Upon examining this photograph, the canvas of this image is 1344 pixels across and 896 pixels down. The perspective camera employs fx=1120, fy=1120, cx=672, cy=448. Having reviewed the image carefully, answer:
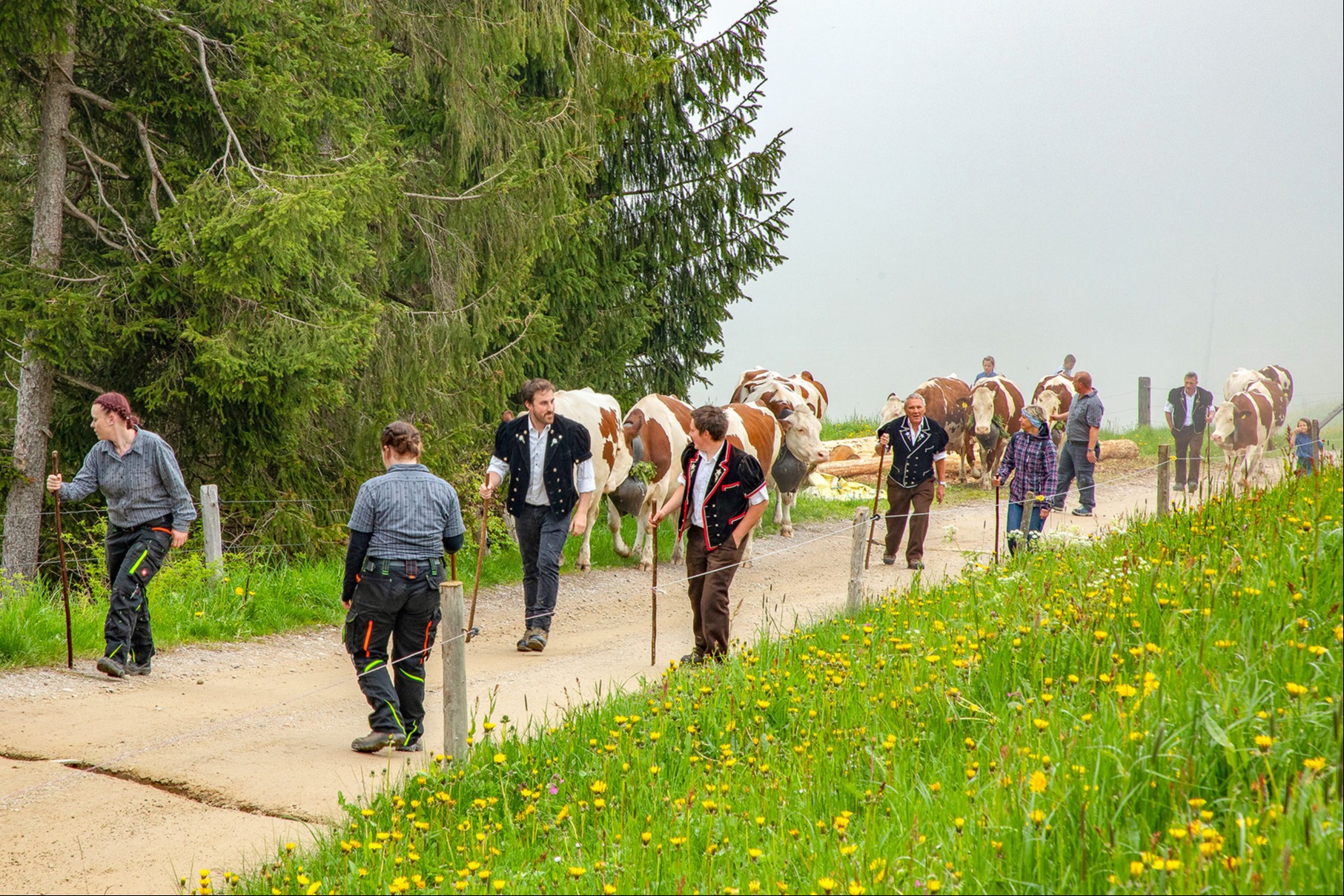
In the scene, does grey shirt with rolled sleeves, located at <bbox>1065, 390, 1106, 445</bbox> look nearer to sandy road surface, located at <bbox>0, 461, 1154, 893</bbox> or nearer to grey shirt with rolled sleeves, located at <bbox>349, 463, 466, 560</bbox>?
sandy road surface, located at <bbox>0, 461, 1154, 893</bbox>

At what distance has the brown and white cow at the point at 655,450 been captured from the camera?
12484 mm

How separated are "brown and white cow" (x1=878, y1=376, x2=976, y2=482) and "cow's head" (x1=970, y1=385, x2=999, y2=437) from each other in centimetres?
98

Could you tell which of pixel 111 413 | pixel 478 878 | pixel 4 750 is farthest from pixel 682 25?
pixel 478 878

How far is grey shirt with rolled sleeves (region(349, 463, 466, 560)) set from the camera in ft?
18.9

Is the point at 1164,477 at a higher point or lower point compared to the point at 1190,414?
lower

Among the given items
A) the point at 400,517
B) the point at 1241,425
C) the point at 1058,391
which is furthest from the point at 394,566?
the point at 1241,425

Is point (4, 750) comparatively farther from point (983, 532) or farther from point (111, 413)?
point (983, 532)

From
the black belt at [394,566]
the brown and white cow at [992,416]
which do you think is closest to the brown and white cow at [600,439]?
the black belt at [394,566]

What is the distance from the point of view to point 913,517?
12.0 m

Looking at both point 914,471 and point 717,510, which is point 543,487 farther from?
point 914,471

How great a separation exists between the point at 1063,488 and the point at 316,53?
11.5 metres

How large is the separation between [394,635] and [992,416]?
14.6m

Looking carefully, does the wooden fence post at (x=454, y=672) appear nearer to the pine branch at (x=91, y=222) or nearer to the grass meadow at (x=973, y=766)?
the grass meadow at (x=973, y=766)

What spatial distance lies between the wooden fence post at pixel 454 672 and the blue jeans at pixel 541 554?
2.94 metres
